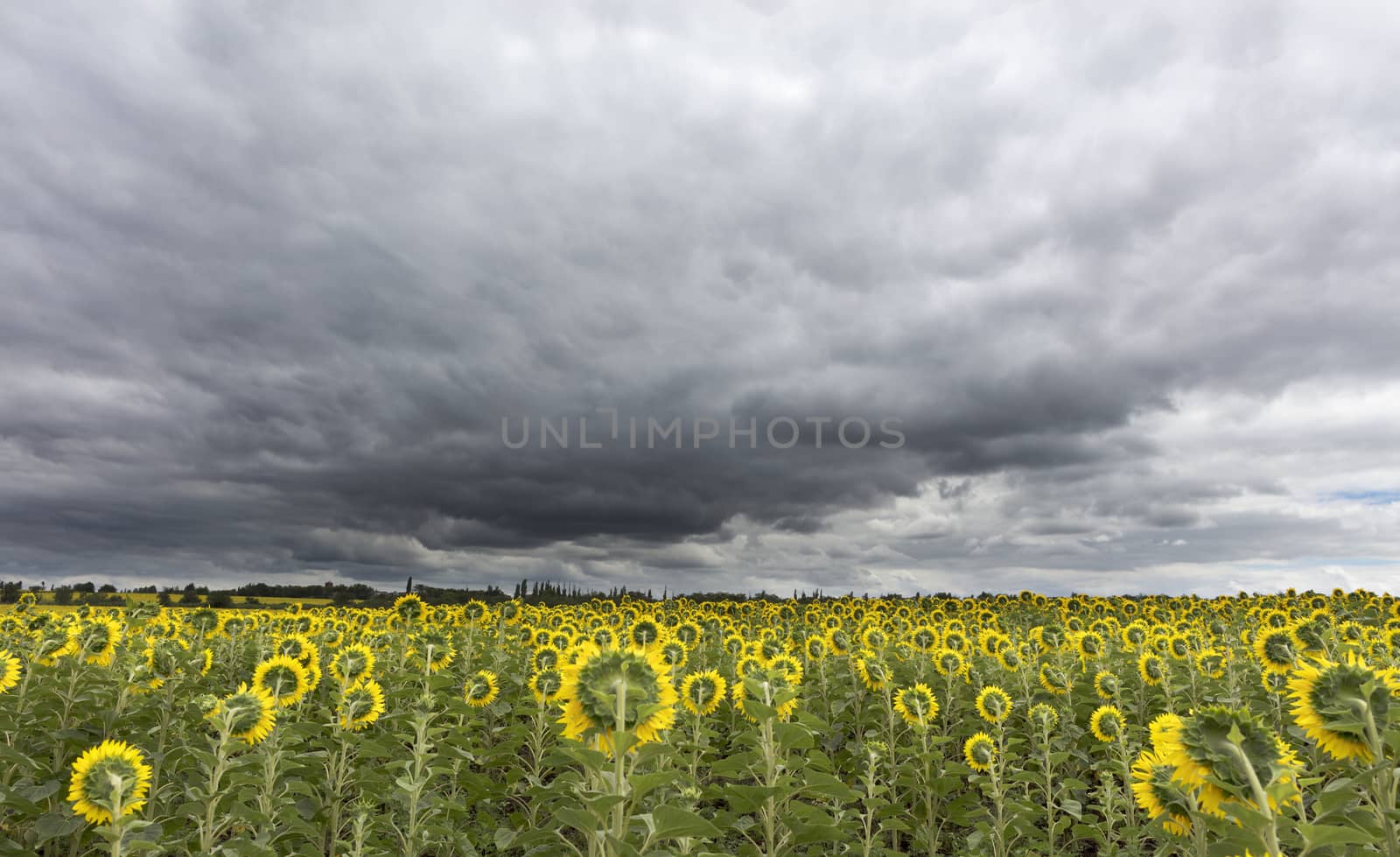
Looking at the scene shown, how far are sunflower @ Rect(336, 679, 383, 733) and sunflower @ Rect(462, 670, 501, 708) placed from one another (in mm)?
2222

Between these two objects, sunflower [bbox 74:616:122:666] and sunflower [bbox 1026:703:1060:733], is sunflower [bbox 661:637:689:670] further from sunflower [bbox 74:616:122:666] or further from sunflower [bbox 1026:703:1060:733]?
sunflower [bbox 74:616:122:666]

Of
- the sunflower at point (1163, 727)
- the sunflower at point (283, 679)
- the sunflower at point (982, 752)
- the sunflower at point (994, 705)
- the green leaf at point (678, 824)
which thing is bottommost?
the sunflower at point (982, 752)

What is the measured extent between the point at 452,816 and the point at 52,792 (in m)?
5.07

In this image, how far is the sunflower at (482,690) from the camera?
1191 centimetres

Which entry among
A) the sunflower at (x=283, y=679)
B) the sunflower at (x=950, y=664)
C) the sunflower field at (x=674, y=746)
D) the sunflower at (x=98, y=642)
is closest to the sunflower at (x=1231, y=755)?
the sunflower field at (x=674, y=746)

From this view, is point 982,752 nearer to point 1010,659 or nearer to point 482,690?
point 1010,659

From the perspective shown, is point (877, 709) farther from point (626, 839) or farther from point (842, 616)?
point (842, 616)

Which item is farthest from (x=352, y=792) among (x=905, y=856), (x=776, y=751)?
(x=905, y=856)

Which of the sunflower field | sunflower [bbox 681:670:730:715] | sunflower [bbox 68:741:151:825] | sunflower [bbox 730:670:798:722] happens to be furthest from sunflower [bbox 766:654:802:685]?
sunflower [bbox 68:741:151:825]

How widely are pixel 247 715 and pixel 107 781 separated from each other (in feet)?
5.13

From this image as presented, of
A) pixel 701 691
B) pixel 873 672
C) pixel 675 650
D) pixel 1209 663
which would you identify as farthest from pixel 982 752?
pixel 1209 663

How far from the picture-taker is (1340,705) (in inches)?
169

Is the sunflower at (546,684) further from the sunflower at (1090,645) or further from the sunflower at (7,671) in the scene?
the sunflower at (1090,645)

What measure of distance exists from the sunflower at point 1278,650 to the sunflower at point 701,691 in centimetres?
855
